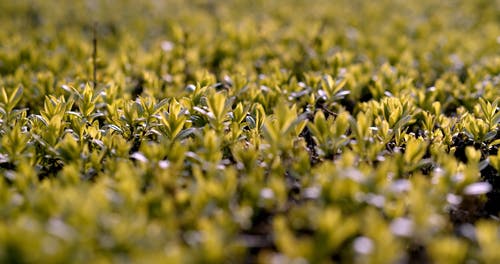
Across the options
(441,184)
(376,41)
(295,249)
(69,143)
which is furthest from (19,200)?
(376,41)

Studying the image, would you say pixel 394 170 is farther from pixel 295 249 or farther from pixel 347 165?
pixel 295 249

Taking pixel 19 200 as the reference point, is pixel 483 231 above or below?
below

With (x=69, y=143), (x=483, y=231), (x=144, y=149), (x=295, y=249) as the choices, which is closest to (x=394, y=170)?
(x=483, y=231)

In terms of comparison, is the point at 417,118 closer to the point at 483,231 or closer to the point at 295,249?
the point at 483,231

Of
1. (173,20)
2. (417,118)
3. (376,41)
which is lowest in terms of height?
(417,118)

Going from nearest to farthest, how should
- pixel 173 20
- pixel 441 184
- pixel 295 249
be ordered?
pixel 295 249
pixel 441 184
pixel 173 20

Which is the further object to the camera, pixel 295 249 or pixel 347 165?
pixel 347 165

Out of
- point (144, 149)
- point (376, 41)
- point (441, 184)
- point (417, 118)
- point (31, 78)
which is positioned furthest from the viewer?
point (376, 41)
